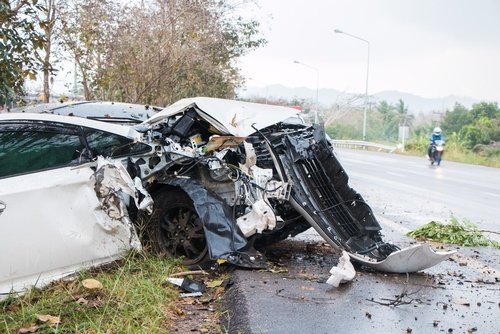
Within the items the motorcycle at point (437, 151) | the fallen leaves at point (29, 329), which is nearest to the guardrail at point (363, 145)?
the motorcycle at point (437, 151)

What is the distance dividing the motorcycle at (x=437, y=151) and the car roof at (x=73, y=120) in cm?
2106

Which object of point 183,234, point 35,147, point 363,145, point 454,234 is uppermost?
point 35,147

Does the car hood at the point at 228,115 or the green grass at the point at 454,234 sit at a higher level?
the car hood at the point at 228,115

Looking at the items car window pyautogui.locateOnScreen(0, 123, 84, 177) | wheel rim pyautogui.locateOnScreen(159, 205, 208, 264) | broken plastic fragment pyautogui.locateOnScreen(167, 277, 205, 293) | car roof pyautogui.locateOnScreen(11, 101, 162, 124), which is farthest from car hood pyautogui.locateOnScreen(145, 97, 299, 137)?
car roof pyautogui.locateOnScreen(11, 101, 162, 124)

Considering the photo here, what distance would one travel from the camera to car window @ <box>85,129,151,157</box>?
5.12 metres

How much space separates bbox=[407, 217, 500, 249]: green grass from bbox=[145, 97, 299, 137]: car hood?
2855mm

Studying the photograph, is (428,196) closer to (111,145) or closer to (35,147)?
(111,145)

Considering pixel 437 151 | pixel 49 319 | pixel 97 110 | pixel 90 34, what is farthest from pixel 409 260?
pixel 437 151

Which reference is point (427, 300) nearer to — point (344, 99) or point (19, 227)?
point (19, 227)

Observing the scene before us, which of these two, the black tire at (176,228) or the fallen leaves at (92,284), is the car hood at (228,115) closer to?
the black tire at (176,228)

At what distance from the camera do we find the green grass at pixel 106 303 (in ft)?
12.0

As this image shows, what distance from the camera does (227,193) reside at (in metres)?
5.32

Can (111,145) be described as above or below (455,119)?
above

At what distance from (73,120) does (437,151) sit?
21.7 metres
